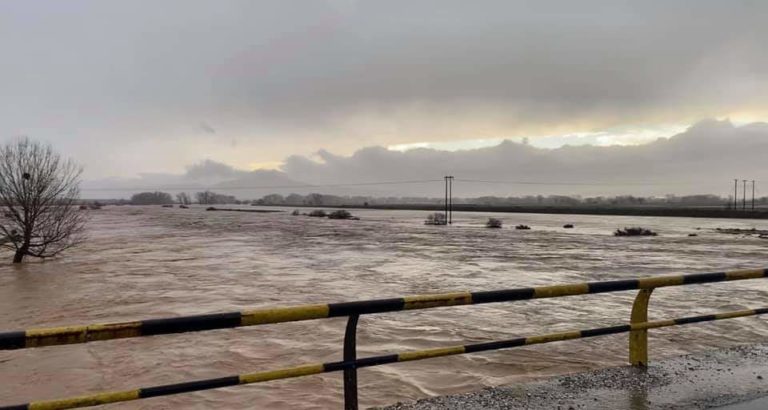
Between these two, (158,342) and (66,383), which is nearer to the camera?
(66,383)

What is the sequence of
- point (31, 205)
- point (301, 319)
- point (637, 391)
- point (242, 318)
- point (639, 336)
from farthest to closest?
point (31, 205) < point (639, 336) < point (637, 391) < point (301, 319) < point (242, 318)

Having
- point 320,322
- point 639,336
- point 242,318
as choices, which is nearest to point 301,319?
point 242,318

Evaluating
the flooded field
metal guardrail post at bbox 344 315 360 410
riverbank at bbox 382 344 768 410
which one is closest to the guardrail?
metal guardrail post at bbox 344 315 360 410

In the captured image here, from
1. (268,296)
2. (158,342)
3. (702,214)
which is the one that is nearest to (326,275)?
(268,296)

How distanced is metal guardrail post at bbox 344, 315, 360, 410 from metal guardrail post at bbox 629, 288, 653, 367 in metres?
2.79

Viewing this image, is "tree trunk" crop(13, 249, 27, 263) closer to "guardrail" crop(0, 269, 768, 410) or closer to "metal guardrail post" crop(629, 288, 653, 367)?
"guardrail" crop(0, 269, 768, 410)

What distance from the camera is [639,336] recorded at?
5.20 m

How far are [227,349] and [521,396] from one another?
7.51 m

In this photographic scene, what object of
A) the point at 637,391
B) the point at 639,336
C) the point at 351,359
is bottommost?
the point at 637,391

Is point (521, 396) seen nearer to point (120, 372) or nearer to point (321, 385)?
point (321, 385)

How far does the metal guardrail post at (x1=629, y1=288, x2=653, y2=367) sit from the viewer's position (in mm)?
5020

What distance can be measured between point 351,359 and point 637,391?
259 cm

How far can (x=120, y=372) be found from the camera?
932 centimetres

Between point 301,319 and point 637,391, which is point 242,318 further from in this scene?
point 637,391
